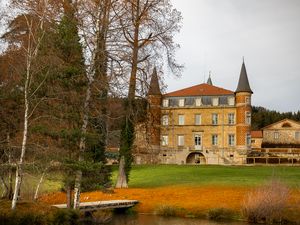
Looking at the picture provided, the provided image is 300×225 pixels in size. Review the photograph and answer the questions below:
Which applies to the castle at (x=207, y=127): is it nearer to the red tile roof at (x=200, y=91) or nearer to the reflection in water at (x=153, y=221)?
the red tile roof at (x=200, y=91)

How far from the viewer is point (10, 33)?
897 inches

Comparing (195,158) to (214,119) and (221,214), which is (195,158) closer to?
(214,119)

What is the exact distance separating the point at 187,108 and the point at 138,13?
30.0 m

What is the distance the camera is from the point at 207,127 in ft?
176

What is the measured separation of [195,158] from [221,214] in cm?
3431

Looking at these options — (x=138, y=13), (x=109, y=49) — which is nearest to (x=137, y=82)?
(x=138, y=13)

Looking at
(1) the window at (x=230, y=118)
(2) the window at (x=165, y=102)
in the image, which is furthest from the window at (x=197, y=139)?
(2) the window at (x=165, y=102)

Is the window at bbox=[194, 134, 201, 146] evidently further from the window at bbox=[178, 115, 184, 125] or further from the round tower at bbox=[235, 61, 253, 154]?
the round tower at bbox=[235, 61, 253, 154]

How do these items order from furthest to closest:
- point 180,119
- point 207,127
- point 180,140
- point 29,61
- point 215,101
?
point 180,119
point 180,140
point 207,127
point 215,101
point 29,61

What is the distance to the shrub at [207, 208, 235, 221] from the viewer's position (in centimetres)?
2069

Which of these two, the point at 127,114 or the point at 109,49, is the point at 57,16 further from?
the point at 127,114

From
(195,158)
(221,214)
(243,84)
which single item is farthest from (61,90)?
(195,158)

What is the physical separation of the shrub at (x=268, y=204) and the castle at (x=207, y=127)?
30.2 metres

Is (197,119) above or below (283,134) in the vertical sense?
above
